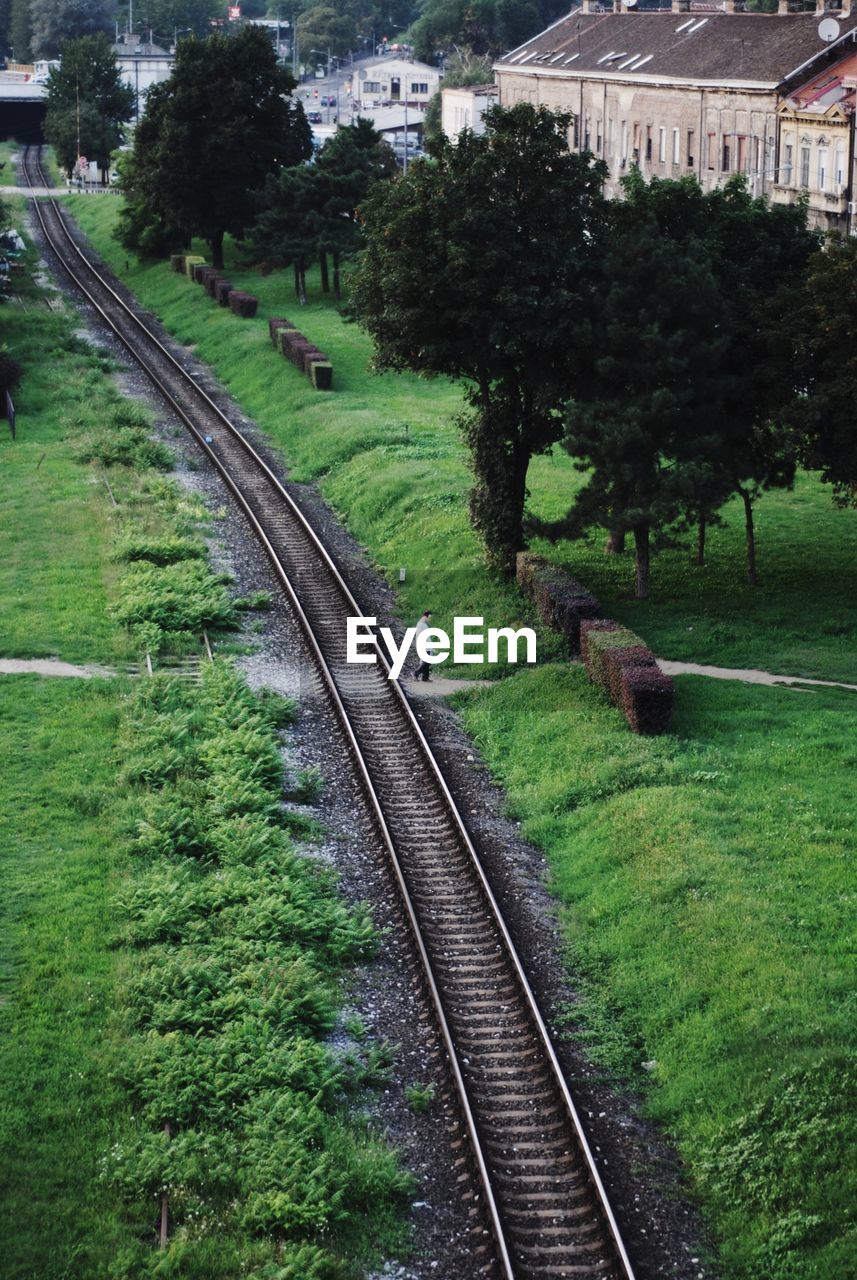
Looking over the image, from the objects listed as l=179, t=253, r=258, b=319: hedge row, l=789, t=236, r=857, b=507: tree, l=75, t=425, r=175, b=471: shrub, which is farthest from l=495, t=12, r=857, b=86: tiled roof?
l=789, t=236, r=857, b=507: tree

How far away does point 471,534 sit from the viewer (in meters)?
41.1

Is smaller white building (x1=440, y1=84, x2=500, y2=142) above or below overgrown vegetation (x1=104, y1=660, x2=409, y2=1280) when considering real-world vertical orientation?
above

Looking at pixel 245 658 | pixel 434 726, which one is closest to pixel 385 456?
pixel 245 658

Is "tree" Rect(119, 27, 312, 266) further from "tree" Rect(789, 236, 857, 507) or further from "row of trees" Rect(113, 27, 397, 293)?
"tree" Rect(789, 236, 857, 507)

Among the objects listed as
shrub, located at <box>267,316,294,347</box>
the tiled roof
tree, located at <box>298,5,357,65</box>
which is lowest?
shrub, located at <box>267,316,294,347</box>

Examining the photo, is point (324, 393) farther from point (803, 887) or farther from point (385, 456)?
point (803, 887)

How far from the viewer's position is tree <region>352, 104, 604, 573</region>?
34.2 meters

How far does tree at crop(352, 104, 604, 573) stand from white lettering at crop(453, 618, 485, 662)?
4.58 metres

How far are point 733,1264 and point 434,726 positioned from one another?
50.1 feet

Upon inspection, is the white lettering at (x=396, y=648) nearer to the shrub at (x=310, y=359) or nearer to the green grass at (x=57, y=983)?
the green grass at (x=57, y=983)

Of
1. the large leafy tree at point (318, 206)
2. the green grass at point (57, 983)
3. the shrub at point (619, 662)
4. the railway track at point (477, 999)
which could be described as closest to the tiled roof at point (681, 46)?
the large leafy tree at point (318, 206)

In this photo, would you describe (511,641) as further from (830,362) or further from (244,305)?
(244,305)

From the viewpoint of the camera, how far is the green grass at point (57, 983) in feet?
55.4

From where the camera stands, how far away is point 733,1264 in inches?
661
